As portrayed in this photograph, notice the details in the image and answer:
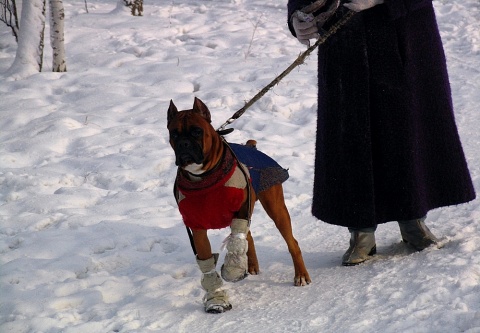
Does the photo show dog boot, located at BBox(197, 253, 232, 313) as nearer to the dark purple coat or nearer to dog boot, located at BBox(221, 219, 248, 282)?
dog boot, located at BBox(221, 219, 248, 282)

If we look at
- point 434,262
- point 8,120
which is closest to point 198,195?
point 434,262

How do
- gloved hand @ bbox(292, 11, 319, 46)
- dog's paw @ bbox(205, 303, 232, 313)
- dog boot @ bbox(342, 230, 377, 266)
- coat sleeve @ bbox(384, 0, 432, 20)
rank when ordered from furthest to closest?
1. dog boot @ bbox(342, 230, 377, 266)
2. gloved hand @ bbox(292, 11, 319, 46)
3. coat sleeve @ bbox(384, 0, 432, 20)
4. dog's paw @ bbox(205, 303, 232, 313)

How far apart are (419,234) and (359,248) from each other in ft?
1.12

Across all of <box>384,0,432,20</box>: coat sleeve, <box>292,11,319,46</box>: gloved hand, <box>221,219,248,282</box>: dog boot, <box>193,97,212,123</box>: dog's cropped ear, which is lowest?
<box>221,219,248,282</box>: dog boot

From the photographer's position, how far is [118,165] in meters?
5.65

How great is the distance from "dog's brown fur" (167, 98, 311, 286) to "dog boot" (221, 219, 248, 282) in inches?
4.1

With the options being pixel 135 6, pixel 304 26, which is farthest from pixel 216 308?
pixel 135 6

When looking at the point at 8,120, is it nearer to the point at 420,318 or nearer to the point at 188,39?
the point at 188,39

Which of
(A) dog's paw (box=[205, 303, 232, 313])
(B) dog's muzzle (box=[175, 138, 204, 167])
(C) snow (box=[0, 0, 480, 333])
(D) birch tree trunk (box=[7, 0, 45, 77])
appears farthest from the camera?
(D) birch tree trunk (box=[7, 0, 45, 77])

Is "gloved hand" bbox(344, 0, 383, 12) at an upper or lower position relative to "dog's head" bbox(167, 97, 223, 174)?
upper

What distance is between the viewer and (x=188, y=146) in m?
2.91

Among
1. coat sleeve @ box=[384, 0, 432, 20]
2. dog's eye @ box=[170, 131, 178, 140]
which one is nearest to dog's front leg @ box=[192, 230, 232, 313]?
dog's eye @ box=[170, 131, 178, 140]

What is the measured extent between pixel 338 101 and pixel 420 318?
1.34m

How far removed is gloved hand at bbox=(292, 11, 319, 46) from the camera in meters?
3.46
